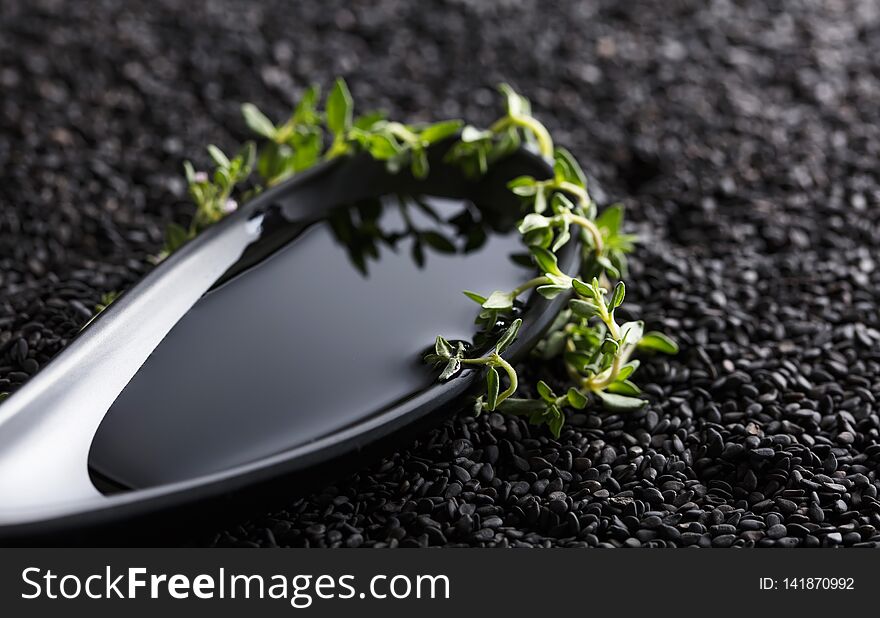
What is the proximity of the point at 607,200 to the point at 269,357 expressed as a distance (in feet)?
2.45

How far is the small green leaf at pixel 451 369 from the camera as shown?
107 centimetres

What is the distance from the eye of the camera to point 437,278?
1316mm

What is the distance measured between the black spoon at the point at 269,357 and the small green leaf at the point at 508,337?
13mm

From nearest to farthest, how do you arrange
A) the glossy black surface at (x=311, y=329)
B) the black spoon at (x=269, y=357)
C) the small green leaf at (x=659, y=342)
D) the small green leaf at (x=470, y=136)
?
the black spoon at (x=269, y=357) → the glossy black surface at (x=311, y=329) → the small green leaf at (x=659, y=342) → the small green leaf at (x=470, y=136)

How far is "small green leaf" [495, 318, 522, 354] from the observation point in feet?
3.57

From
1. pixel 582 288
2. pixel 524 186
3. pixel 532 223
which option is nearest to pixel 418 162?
pixel 524 186

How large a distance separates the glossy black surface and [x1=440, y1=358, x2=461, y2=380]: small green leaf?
0.04 metres

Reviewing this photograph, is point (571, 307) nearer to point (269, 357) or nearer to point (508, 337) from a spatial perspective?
point (508, 337)

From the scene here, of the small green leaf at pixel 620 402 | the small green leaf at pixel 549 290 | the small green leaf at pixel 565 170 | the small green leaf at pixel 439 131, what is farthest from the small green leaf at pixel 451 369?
the small green leaf at pixel 439 131

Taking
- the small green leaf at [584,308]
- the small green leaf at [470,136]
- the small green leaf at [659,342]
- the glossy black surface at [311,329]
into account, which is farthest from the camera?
the small green leaf at [470,136]

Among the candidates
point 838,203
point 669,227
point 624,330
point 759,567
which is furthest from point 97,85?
point 759,567

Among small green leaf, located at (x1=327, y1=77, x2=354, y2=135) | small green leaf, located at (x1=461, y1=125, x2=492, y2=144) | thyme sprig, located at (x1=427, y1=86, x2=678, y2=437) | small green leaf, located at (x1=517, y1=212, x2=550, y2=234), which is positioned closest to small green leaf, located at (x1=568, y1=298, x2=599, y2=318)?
thyme sprig, located at (x1=427, y1=86, x2=678, y2=437)

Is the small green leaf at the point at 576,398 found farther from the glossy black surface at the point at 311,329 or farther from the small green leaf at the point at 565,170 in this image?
the small green leaf at the point at 565,170

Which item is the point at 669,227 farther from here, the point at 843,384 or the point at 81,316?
the point at 81,316
